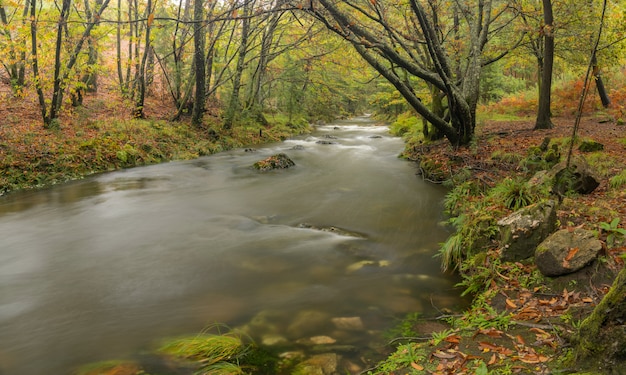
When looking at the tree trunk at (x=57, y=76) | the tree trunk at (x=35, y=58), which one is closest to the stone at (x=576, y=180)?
the tree trunk at (x=57, y=76)

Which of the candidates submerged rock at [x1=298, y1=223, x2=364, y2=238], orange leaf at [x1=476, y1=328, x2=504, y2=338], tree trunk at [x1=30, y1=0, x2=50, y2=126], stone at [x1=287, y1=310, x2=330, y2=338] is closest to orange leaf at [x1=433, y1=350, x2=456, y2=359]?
orange leaf at [x1=476, y1=328, x2=504, y2=338]

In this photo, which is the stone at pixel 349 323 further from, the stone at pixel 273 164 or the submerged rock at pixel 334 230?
the stone at pixel 273 164

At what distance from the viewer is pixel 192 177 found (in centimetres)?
1179

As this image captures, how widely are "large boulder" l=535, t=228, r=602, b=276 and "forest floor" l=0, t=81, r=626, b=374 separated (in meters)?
0.09

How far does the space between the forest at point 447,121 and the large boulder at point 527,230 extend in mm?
190

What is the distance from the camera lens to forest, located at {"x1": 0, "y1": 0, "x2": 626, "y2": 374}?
325cm

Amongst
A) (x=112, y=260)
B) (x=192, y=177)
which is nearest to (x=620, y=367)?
(x=112, y=260)

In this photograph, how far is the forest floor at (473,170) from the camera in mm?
2979

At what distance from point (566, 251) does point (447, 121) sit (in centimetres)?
1097

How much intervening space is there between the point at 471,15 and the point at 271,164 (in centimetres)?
789

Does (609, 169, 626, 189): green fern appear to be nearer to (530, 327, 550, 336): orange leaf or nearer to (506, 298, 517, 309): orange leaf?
(506, 298, 517, 309): orange leaf

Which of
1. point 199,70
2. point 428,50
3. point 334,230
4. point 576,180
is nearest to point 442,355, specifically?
point 334,230

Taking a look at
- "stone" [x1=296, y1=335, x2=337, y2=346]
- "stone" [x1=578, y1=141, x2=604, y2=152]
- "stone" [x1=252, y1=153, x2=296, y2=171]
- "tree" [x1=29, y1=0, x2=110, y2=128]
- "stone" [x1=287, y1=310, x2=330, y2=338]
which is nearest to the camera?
"stone" [x1=296, y1=335, x2=337, y2=346]

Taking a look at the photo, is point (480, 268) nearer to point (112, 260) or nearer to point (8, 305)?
point (112, 260)
